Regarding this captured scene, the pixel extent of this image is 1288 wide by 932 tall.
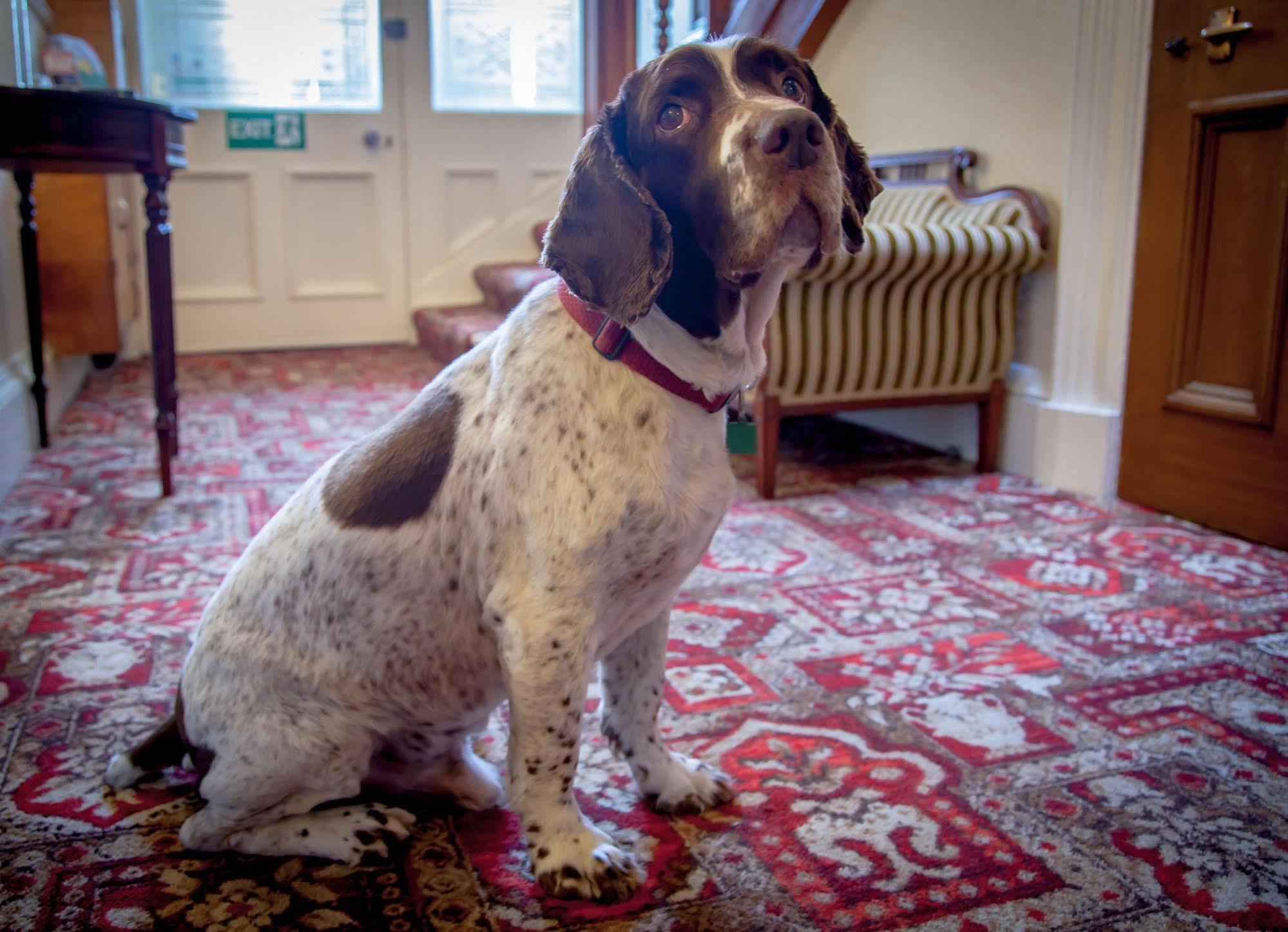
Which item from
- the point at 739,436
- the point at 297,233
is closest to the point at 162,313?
the point at 739,436

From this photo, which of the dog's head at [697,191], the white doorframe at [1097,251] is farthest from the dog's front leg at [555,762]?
the white doorframe at [1097,251]

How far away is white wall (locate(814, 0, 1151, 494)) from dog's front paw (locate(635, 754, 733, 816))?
7.01 ft

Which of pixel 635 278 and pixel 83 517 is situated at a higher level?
pixel 635 278

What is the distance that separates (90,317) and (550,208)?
104 inches

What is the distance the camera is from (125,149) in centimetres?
277

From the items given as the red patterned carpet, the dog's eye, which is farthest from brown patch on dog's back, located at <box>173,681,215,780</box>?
the dog's eye

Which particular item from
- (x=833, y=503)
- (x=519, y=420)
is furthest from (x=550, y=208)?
(x=519, y=420)

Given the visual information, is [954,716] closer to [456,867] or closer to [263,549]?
[456,867]

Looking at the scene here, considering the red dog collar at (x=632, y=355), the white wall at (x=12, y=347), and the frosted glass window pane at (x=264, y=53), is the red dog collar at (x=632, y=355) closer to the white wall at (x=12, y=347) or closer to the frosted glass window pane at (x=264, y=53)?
the white wall at (x=12, y=347)

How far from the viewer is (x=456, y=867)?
1.44 m

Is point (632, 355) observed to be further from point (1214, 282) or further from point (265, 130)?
point (265, 130)

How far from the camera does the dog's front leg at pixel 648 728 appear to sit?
1557 mm

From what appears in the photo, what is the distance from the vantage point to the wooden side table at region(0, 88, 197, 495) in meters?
2.61

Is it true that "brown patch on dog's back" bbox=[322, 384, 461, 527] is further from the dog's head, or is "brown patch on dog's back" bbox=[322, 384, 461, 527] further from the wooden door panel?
the wooden door panel
